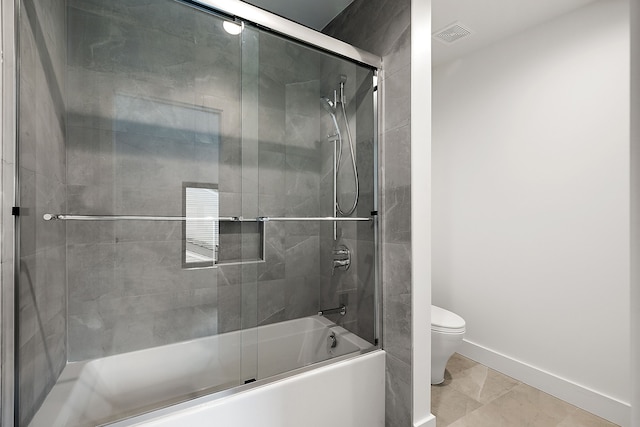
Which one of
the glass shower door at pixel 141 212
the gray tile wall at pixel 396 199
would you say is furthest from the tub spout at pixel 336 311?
the glass shower door at pixel 141 212

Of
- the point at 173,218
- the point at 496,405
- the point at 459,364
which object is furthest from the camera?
the point at 459,364

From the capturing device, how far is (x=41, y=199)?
1.26 m

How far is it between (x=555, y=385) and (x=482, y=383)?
45 centimetres

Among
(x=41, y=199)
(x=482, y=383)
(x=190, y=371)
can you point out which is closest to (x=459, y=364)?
(x=482, y=383)

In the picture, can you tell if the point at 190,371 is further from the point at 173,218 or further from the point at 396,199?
the point at 396,199

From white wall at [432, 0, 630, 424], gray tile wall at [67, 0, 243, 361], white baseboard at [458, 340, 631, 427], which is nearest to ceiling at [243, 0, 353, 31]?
gray tile wall at [67, 0, 243, 361]

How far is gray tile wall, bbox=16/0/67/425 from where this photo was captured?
1.10 meters

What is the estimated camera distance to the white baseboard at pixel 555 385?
1854 mm

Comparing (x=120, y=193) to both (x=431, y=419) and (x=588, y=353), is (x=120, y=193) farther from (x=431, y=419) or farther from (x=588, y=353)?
(x=588, y=353)

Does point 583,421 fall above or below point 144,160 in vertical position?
below

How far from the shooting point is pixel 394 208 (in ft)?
5.73

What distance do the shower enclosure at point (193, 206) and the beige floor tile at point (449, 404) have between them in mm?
645

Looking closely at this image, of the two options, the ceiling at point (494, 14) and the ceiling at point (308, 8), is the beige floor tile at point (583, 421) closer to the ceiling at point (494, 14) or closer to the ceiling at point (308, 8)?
the ceiling at point (494, 14)

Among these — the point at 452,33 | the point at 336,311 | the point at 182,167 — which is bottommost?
the point at 336,311
